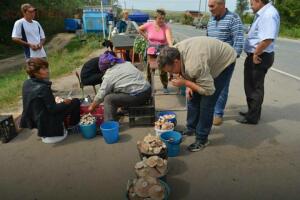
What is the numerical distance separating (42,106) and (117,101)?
105 centimetres

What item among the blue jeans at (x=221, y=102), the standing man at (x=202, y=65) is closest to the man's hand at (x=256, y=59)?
the blue jeans at (x=221, y=102)

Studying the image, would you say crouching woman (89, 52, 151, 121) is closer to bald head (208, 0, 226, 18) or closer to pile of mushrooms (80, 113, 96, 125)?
pile of mushrooms (80, 113, 96, 125)

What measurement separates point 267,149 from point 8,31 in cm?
1918

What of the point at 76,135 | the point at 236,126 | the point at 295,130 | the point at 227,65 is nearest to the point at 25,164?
the point at 76,135

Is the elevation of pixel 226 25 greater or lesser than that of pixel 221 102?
greater

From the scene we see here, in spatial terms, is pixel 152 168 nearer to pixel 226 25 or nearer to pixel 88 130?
pixel 88 130

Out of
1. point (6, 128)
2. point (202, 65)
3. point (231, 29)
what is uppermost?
point (231, 29)

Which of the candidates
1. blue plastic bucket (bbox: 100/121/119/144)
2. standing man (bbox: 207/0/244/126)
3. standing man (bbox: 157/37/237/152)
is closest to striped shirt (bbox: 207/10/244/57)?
standing man (bbox: 207/0/244/126)

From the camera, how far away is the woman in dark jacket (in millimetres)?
3691

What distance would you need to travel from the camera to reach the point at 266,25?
374cm

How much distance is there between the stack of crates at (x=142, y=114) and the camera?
4.30 metres

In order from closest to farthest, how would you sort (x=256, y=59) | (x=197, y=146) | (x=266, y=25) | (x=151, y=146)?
(x=151, y=146) < (x=197, y=146) < (x=266, y=25) < (x=256, y=59)

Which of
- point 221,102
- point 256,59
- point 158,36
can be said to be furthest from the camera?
point 158,36

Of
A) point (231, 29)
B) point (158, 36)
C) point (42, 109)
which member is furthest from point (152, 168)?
point (158, 36)
